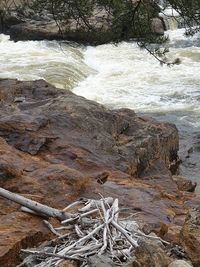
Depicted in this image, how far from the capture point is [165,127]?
8570 millimetres

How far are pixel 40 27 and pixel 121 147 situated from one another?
1490 centimetres

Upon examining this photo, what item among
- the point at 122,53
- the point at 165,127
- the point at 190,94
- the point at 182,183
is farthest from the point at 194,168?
the point at 122,53

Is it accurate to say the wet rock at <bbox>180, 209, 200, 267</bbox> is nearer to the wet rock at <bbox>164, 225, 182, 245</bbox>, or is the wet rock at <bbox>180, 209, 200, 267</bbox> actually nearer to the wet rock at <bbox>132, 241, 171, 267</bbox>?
the wet rock at <bbox>132, 241, 171, 267</bbox>

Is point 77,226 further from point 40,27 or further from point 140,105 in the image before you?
point 40,27

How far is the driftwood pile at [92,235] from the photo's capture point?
301cm

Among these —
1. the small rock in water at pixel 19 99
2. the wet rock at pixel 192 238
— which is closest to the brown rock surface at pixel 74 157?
the small rock in water at pixel 19 99

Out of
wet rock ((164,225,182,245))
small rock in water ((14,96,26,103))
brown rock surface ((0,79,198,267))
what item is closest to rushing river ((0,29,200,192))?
brown rock surface ((0,79,198,267))

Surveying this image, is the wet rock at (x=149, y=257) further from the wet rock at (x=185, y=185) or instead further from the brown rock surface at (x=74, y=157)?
the wet rock at (x=185, y=185)

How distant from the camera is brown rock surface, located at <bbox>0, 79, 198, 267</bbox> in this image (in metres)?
4.23

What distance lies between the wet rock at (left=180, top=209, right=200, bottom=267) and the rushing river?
19.5 ft

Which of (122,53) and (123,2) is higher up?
(123,2)

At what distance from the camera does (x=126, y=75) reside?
16406mm

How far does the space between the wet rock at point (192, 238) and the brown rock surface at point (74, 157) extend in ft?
2.41

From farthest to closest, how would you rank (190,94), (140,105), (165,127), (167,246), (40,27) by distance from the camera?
(40,27) → (190,94) → (140,105) → (165,127) → (167,246)
